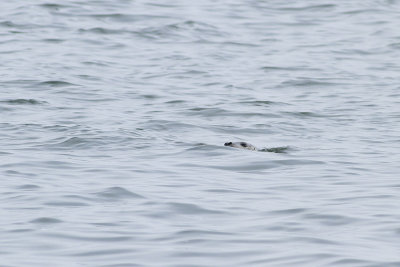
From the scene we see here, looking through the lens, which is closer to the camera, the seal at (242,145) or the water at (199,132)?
the water at (199,132)

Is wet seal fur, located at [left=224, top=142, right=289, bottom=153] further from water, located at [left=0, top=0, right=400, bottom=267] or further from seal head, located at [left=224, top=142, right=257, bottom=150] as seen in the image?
water, located at [left=0, top=0, right=400, bottom=267]

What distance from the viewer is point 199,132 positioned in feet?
46.5

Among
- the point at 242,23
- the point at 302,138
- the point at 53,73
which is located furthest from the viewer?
the point at 242,23

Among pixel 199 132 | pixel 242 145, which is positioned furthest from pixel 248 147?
pixel 199 132

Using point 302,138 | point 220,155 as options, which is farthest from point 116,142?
point 302,138

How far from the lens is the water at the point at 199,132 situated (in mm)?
8680

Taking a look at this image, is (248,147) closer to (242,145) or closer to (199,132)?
(242,145)

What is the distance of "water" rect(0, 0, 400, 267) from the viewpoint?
8680mm

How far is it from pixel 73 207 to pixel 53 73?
28.2 ft

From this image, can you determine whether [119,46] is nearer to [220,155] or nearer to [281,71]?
[281,71]

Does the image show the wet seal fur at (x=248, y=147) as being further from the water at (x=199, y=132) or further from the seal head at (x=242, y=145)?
the water at (x=199, y=132)

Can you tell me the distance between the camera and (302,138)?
45.6 feet

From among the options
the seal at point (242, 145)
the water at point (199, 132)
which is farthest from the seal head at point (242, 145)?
the water at point (199, 132)

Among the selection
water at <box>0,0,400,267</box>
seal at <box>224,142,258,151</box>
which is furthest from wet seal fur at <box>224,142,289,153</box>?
water at <box>0,0,400,267</box>
